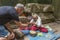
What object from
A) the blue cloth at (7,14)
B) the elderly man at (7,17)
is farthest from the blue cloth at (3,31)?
the blue cloth at (7,14)

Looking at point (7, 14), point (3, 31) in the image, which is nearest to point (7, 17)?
point (7, 14)

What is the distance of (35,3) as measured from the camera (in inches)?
282

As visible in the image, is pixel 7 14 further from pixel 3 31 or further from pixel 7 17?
pixel 3 31

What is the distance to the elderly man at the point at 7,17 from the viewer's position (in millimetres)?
3988

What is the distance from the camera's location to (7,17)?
13.3 ft

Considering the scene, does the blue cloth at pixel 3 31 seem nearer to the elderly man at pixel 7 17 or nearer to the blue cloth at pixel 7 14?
the elderly man at pixel 7 17

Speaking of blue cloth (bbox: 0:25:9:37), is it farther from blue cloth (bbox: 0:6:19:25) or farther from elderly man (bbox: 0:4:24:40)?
blue cloth (bbox: 0:6:19:25)

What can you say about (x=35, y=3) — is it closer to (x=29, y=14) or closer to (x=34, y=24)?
(x=29, y=14)

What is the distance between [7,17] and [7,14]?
70 millimetres

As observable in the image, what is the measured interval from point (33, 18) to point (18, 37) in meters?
1.22

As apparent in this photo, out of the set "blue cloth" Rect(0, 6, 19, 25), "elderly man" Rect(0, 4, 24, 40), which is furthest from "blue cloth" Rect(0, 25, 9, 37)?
"blue cloth" Rect(0, 6, 19, 25)

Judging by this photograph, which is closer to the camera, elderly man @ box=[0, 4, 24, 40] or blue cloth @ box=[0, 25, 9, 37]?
elderly man @ box=[0, 4, 24, 40]

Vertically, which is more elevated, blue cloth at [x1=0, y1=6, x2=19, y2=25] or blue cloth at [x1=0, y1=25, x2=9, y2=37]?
blue cloth at [x1=0, y1=6, x2=19, y2=25]

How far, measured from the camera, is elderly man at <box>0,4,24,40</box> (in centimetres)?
399
